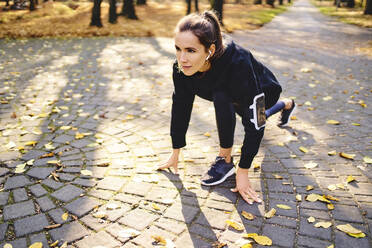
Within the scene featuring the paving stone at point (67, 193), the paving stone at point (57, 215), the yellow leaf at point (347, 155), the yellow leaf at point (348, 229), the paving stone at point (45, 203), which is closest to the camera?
the yellow leaf at point (348, 229)

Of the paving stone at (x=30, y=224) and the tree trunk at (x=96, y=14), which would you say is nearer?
the paving stone at (x=30, y=224)

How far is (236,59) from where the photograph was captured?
221 cm

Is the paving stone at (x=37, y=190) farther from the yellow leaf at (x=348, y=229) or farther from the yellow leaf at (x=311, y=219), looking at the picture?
the yellow leaf at (x=348, y=229)

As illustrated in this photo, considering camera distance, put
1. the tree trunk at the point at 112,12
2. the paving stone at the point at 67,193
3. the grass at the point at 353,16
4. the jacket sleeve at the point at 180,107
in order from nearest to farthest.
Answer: the paving stone at the point at 67,193 → the jacket sleeve at the point at 180,107 → the tree trunk at the point at 112,12 → the grass at the point at 353,16

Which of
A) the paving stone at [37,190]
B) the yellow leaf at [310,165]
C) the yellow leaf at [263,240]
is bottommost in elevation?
the paving stone at [37,190]

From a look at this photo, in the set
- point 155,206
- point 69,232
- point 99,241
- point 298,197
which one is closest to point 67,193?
point 69,232

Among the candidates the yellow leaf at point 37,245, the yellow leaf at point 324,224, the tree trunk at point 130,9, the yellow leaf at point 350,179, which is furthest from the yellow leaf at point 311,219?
the tree trunk at point 130,9

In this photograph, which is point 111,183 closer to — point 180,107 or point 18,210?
point 18,210

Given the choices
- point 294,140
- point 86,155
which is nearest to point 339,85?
point 294,140

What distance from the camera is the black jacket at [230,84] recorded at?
7.21 feet

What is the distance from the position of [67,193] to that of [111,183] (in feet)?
1.26

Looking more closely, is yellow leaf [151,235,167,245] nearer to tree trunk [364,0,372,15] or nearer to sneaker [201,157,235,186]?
sneaker [201,157,235,186]

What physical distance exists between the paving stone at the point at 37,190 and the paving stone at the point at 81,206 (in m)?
0.33

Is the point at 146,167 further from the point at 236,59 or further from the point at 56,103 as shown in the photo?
the point at 56,103
